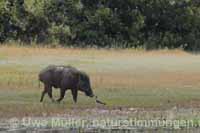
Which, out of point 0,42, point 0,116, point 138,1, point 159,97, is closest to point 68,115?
point 0,116

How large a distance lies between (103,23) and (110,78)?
58.5 ft

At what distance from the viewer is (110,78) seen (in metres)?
31.8

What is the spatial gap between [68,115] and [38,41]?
28783 mm

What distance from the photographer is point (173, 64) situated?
39531 mm

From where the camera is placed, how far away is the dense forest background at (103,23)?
156 ft

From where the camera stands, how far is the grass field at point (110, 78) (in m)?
22.6

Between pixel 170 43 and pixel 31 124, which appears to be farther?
pixel 170 43

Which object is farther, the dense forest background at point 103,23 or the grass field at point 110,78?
the dense forest background at point 103,23

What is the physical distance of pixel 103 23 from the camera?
49250 millimetres

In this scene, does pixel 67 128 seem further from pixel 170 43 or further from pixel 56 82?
pixel 170 43

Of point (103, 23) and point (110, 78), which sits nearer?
point (110, 78)

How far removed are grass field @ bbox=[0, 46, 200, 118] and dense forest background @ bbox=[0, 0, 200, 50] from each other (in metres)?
2.87

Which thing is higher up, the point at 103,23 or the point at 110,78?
the point at 103,23

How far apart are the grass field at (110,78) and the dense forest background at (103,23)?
287 cm
